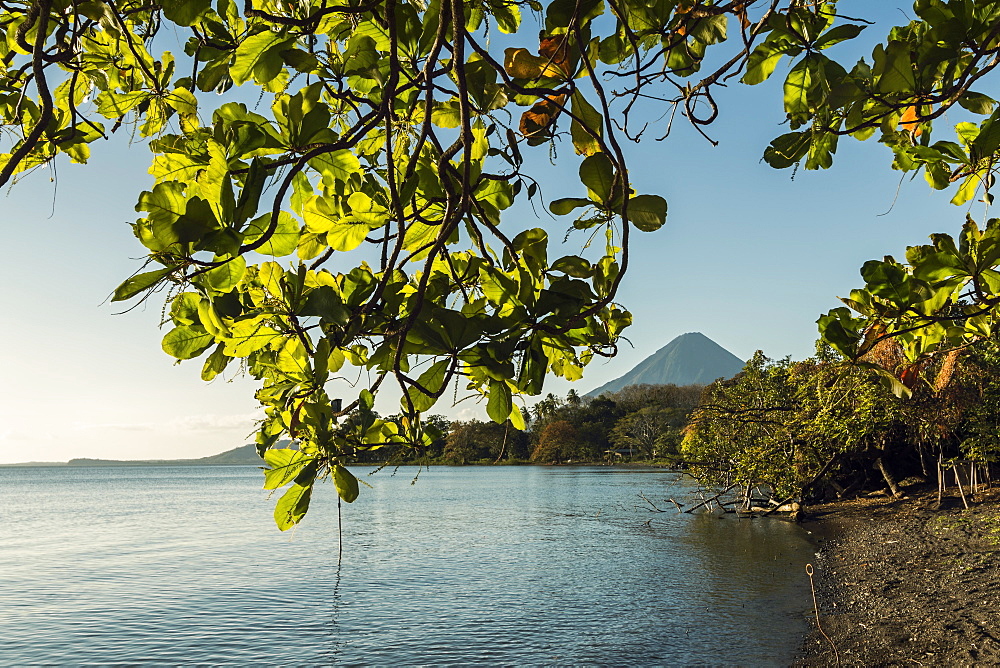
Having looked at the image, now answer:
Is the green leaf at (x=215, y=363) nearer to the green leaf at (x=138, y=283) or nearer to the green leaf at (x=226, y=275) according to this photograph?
the green leaf at (x=226, y=275)

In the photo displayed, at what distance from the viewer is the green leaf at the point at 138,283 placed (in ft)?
3.07

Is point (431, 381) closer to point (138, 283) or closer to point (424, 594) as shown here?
point (138, 283)

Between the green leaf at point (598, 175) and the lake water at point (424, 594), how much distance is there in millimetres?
9904

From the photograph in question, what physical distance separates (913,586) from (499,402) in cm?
1150

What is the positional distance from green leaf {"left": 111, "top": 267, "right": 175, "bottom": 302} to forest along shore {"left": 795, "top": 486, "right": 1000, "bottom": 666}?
8.27 metres

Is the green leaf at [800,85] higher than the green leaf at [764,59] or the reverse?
the reverse

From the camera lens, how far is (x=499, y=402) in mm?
1261

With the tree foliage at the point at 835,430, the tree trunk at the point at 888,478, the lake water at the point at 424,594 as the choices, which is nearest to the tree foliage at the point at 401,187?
the lake water at the point at 424,594

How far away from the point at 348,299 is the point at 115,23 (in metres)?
0.62

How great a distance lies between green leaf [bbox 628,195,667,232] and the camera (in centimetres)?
108

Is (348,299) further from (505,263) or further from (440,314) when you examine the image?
(505,263)

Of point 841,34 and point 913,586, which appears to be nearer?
point 841,34

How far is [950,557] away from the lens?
11.2m

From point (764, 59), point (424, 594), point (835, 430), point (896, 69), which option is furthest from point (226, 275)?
point (835, 430)
